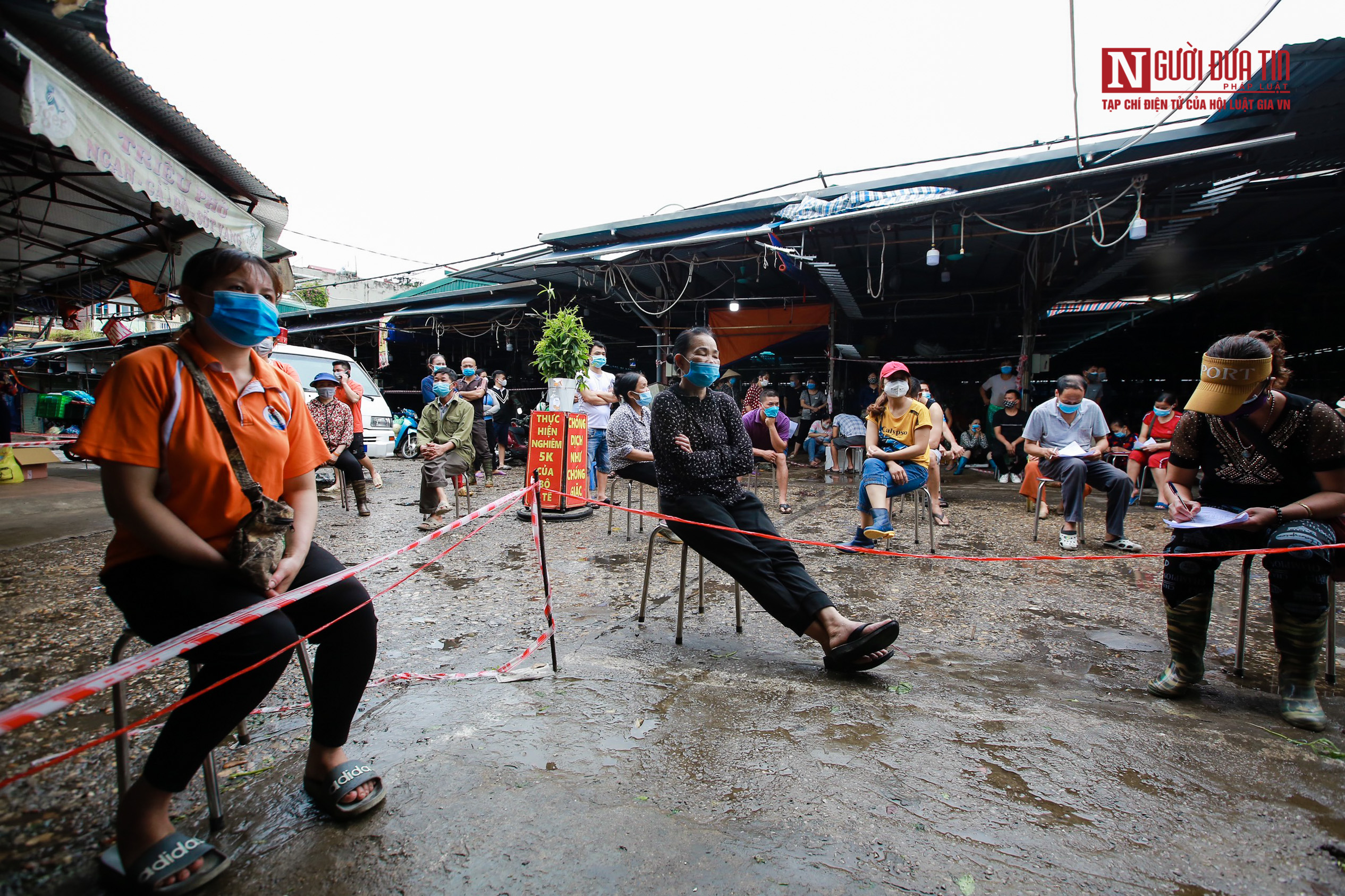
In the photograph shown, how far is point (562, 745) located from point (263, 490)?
135cm

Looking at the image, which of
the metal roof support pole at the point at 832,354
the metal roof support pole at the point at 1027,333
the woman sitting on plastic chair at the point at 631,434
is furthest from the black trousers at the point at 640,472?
the metal roof support pole at the point at 1027,333

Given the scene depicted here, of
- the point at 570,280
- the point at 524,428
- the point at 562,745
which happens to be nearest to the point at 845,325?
the point at 570,280

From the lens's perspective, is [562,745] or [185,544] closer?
[185,544]

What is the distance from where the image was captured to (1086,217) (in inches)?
305

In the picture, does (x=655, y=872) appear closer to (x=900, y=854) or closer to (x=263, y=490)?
(x=900, y=854)

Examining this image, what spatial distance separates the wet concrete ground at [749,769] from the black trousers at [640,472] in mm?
1834

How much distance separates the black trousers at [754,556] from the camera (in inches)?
116

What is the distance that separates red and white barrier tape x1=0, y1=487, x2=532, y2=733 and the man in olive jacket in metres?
4.72

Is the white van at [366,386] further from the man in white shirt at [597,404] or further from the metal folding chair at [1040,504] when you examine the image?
the metal folding chair at [1040,504]

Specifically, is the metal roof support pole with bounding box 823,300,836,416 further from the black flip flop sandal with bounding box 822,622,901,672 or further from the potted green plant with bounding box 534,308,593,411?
the black flip flop sandal with bounding box 822,622,901,672

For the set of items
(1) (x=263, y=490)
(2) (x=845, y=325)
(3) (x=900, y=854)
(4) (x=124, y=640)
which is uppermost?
(2) (x=845, y=325)

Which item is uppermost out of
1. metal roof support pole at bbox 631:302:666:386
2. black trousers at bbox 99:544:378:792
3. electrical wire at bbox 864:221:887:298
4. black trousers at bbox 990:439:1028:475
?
electrical wire at bbox 864:221:887:298

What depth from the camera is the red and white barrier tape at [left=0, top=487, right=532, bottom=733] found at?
1227mm

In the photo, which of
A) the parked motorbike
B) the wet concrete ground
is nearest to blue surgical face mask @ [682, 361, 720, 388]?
the wet concrete ground
